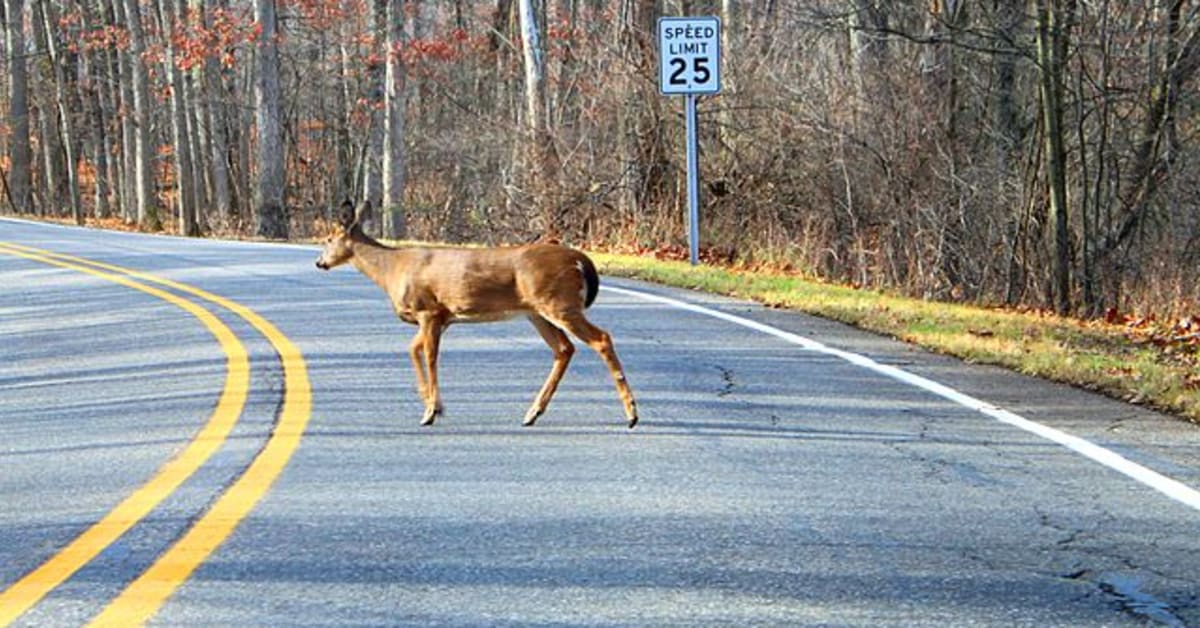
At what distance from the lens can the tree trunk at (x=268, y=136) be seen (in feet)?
105

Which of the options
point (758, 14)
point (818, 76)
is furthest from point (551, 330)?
point (758, 14)

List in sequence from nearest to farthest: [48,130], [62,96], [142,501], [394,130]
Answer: [142,501], [394,130], [62,96], [48,130]

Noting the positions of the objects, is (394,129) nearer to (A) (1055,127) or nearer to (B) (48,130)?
(A) (1055,127)

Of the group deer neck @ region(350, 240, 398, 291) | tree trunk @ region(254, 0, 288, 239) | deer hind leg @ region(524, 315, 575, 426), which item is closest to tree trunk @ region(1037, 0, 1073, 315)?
deer hind leg @ region(524, 315, 575, 426)

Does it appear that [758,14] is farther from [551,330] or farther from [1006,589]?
[1006,589]

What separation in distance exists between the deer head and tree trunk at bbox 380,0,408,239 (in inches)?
924

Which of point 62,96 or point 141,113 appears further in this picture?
point 62,96

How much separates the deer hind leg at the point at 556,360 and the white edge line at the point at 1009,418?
2420 millimetres

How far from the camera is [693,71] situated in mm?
18969

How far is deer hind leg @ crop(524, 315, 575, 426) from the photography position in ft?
28.0

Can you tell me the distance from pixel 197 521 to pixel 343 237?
3.40 m

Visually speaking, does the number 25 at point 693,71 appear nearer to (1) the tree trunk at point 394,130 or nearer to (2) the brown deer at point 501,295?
(2) the brown deer at point 501,295

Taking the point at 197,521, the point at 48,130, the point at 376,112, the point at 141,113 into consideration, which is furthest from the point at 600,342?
the point at 48,130

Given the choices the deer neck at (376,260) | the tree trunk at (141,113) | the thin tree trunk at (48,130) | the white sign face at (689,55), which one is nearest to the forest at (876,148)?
the deer neck at (376,260)
